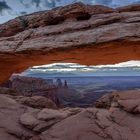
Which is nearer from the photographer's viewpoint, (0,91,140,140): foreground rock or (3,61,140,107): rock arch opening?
(0,91,140,140): foreground rock

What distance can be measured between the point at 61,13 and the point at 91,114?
2.18m

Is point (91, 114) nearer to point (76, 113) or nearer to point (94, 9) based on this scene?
point (76, 113)

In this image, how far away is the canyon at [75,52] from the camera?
6.31m

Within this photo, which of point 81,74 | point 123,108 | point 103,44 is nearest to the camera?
point 103,44

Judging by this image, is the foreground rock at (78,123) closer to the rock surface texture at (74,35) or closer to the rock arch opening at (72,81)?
the rock surface texture at (74,35)

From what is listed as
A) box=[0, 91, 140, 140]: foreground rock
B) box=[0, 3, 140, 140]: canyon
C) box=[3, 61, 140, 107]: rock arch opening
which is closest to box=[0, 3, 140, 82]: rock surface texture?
box=[0, 3, 140, 140]: canyon

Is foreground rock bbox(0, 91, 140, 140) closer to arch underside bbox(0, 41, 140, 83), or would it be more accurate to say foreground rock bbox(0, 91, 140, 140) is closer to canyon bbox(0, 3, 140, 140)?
canyon bbox(0, 3, 140, 140)

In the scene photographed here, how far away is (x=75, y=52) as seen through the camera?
6.68 metres

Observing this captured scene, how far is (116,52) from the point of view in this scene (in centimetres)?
686

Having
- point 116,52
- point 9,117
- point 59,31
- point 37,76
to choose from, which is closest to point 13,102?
point 9,117

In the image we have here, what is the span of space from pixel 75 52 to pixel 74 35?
382mm

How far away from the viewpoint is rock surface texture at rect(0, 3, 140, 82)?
6199 millimetres

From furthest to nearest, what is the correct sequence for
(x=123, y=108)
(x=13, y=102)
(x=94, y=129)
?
(x=13, y=102)
(x=123, y=108)
(x=94, y=129)

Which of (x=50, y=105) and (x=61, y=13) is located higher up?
(x=61, y=13)
